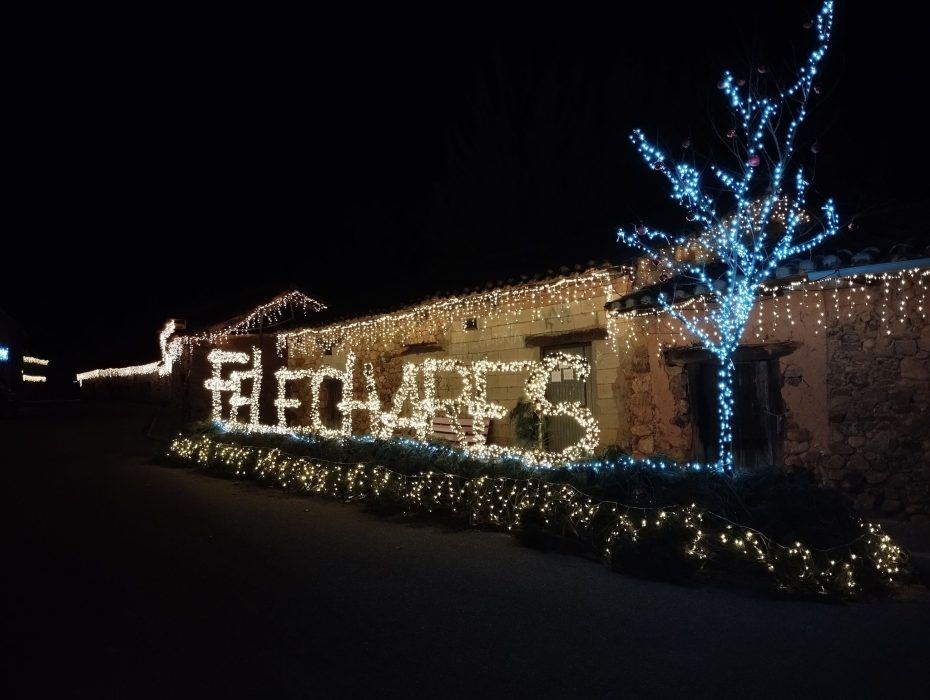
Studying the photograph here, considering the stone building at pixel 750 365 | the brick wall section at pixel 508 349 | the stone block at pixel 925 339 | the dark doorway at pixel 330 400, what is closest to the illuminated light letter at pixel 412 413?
the stone building at pixel 750 365

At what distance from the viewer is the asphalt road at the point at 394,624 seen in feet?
13.5

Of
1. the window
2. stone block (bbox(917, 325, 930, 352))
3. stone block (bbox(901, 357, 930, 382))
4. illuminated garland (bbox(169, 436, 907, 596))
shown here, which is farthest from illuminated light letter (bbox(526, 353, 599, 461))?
stone block (bbox(917, 325, 930, 352))

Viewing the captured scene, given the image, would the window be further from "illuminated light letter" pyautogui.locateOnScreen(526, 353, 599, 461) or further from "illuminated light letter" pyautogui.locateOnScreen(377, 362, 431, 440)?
"illuminated light letter" pyautogui.locateOnScreen(377, 362, 431, 440)

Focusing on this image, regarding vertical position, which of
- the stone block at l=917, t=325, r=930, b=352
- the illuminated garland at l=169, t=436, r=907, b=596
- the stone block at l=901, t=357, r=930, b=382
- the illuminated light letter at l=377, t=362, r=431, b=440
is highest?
the stone block at l=917, t=325, r=930, b=352

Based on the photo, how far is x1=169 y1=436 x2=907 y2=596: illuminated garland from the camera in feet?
19.6

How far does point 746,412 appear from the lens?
32.3ft

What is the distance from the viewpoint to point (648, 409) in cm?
1087

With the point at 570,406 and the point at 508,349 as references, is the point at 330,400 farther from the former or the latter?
the point at 570,406

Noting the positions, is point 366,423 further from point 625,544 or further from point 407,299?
point 625,544

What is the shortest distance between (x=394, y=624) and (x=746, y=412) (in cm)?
654

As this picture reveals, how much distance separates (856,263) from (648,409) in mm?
3891

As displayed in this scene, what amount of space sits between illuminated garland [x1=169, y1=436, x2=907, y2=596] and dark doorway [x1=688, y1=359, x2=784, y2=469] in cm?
310

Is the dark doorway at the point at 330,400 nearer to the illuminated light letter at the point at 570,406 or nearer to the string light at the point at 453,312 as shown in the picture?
the string light at the point at 453,312

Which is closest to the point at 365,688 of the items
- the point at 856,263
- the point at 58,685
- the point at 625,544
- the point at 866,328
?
the point at 58,685
